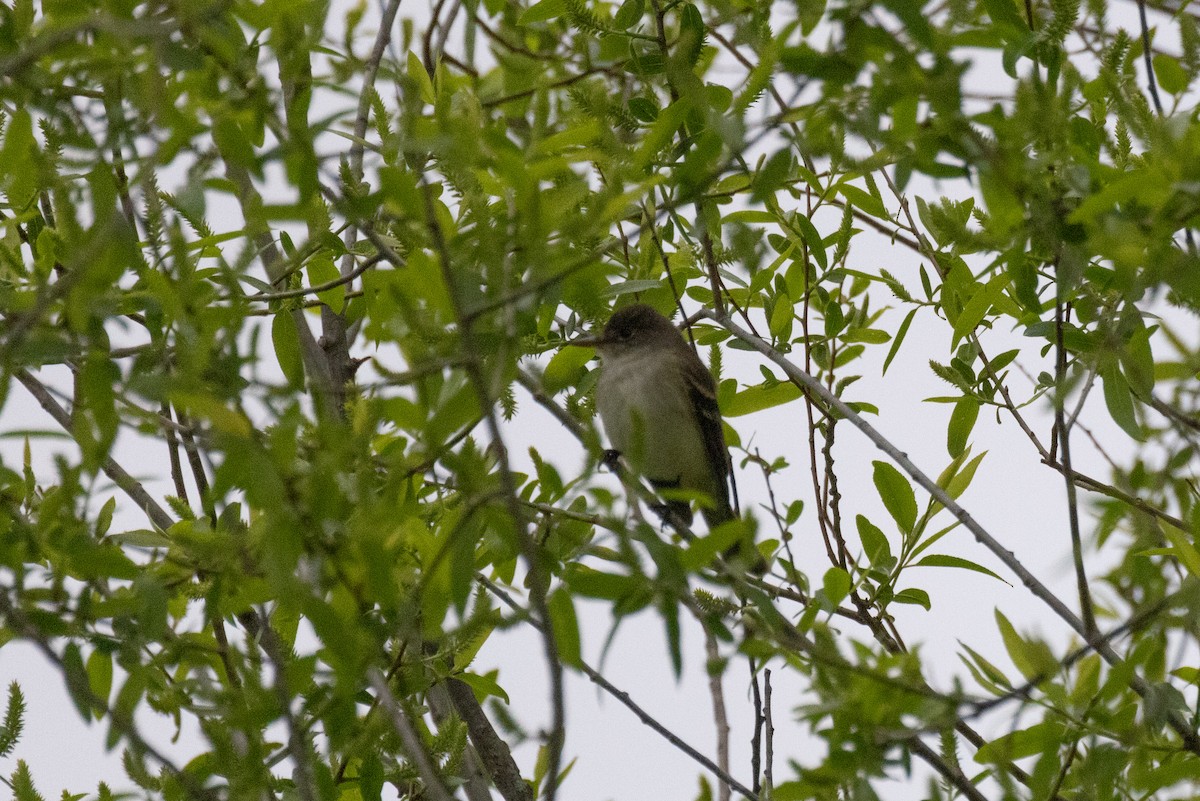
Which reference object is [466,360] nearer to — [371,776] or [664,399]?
[371,776]

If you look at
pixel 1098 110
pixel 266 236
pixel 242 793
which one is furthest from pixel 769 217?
pixel 242 793

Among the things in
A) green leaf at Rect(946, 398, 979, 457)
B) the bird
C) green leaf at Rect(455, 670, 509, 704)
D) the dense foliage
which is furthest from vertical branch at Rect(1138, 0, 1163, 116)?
the bird

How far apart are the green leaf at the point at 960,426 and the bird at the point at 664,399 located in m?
2.33

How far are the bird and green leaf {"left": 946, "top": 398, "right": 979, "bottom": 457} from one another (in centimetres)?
233

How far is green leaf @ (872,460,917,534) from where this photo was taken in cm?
452

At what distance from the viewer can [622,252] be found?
5195 mm

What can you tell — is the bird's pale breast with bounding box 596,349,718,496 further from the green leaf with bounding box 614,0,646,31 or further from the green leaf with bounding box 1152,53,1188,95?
the green leaf with bounding box 1152,53,1188,95

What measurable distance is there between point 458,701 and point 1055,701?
2.37 metres

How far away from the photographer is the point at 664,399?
24.2 feet

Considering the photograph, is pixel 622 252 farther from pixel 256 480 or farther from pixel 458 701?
pixel 256 480

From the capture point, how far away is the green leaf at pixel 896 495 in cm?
452

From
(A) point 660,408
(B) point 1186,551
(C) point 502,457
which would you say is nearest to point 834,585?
(B) point 1186,551

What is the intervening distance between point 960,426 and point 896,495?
45 centimetres

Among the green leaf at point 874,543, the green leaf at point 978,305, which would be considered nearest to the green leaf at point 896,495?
the green leaf at point 874,543
